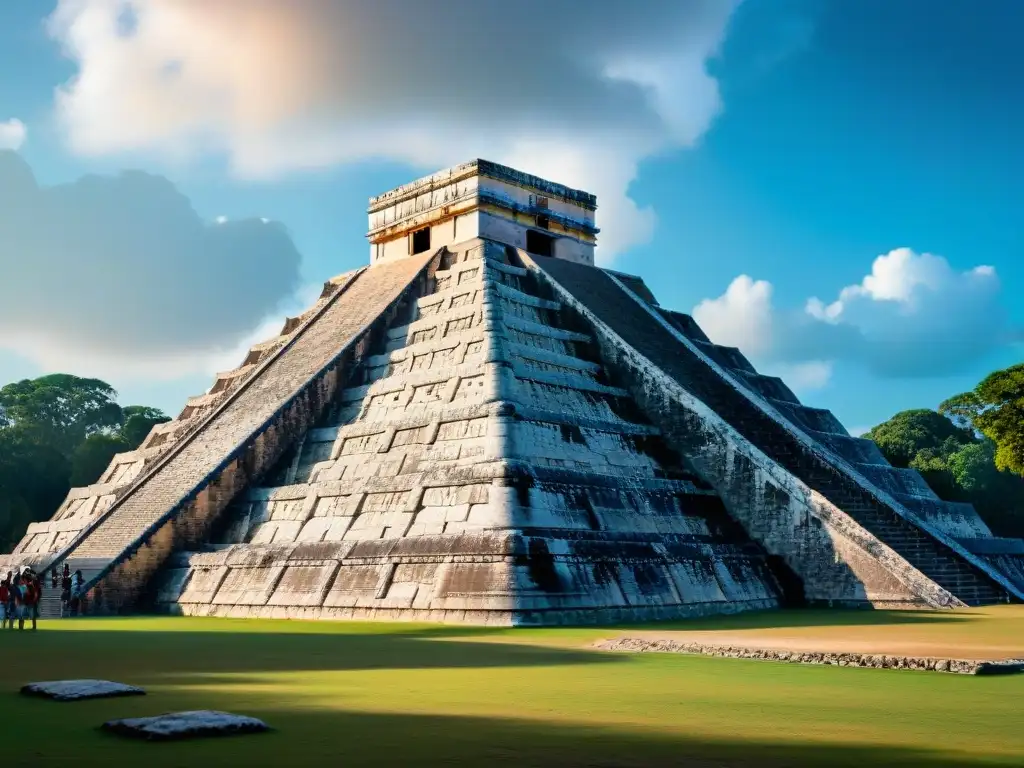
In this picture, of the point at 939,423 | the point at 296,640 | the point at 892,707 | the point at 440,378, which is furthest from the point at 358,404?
the point at 939,423

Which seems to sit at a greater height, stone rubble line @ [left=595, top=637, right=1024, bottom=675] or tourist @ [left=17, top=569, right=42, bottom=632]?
tourist @ [left=17, top=569, right=42, bottom=632]

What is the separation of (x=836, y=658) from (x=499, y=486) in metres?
7.43

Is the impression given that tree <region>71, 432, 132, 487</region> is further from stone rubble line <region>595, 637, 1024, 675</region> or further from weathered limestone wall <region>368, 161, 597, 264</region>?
stone rubble line <region>595, 637, 1024, 675</region>

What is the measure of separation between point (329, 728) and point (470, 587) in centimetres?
Answer: 920

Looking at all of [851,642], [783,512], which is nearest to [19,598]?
[851,642]

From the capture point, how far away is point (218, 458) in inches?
826

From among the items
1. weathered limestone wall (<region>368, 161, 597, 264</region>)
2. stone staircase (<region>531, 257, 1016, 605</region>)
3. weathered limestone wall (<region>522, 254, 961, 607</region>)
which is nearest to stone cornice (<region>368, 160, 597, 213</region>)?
weathered limestone wall (<region>368, 161, 597, 264</region>)

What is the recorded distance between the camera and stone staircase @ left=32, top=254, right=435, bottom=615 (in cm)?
1925

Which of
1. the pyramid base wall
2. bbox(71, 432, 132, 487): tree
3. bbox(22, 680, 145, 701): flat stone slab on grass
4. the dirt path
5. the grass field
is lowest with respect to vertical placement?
the grass field

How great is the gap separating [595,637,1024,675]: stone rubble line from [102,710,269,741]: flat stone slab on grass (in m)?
5.46

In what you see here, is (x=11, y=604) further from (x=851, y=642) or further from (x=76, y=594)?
(x=851, y=642)

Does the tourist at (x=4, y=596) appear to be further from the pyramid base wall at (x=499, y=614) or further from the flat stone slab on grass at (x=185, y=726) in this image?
the flat stone slab on grass at (x=185, y=726)

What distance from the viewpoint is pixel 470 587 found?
14.7 m

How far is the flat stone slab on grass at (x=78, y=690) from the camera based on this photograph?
6.52 m
